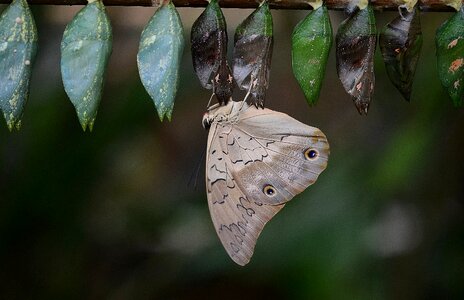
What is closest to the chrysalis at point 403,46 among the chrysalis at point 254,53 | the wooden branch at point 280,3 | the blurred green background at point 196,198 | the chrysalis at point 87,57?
the wooden branch at point 280,3

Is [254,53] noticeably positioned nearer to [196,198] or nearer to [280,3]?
[280,3]

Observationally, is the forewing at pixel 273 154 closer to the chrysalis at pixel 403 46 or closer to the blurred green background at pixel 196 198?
the chrysalis at pixel 403 46

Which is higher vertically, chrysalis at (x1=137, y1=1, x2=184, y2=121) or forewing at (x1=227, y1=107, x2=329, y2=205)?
chrysalis at (x1=137, y1=1, x2=184, y2=121)

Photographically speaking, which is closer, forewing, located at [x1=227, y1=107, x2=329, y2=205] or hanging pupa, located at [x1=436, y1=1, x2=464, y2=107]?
hanging pupa, located at [x1=436, y1=1, x2=464, y2=107]

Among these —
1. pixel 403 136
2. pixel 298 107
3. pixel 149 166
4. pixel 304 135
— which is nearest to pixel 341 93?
pixel 298 107

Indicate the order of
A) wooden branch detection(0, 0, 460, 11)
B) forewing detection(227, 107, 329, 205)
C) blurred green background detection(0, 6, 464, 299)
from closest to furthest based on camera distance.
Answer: wooden branch detection(0, 0, 460, 11), forewing detection(227, 107, 329, 205), blurred green background detection(0, 6, 464, 299)

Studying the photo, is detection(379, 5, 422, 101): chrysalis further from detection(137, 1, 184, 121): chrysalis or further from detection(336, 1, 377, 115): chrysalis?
detection(137, 1, 184, 121): chrysalis

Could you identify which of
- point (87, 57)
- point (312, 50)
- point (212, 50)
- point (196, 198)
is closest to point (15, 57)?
point (87, 57)

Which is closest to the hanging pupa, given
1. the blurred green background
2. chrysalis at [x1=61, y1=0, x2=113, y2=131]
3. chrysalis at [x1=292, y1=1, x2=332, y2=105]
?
chrysalis at [x1=292, y1=1, x2=332, y2=105]
